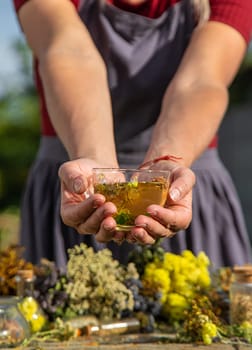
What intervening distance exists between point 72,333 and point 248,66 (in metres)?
12.4

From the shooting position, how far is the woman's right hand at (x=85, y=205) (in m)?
1.71

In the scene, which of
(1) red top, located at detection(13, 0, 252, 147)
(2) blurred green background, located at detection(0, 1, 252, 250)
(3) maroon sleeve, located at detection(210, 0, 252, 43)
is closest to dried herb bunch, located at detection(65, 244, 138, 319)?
(1) red top, located at detection(13, 0, 252, 147)

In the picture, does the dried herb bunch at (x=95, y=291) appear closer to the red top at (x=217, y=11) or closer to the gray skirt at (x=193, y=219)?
the gray skirt at (x=193, y=219)

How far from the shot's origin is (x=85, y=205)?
175cm

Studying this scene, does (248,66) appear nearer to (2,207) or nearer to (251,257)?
(2,207)

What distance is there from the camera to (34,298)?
6.70 ft

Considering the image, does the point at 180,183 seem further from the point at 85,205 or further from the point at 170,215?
the point at 85,205

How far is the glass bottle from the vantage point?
77.7 inches

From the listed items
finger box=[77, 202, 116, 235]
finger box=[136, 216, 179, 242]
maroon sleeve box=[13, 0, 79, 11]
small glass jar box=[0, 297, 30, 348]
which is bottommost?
small glass jar box=[0, 297, 30, 348]

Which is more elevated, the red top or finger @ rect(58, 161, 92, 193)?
the red top

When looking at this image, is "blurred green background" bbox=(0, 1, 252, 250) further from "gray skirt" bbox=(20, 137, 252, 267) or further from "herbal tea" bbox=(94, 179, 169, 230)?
"herbal tea" bbox=(94, 179, 169, 230)

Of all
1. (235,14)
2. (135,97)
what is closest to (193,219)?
(135,97)

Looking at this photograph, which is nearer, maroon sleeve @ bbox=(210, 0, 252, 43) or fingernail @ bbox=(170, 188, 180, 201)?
fingernail @ bbox=(170, 188, 180, 201)

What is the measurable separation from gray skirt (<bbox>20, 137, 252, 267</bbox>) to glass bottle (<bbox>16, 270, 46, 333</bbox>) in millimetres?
623
